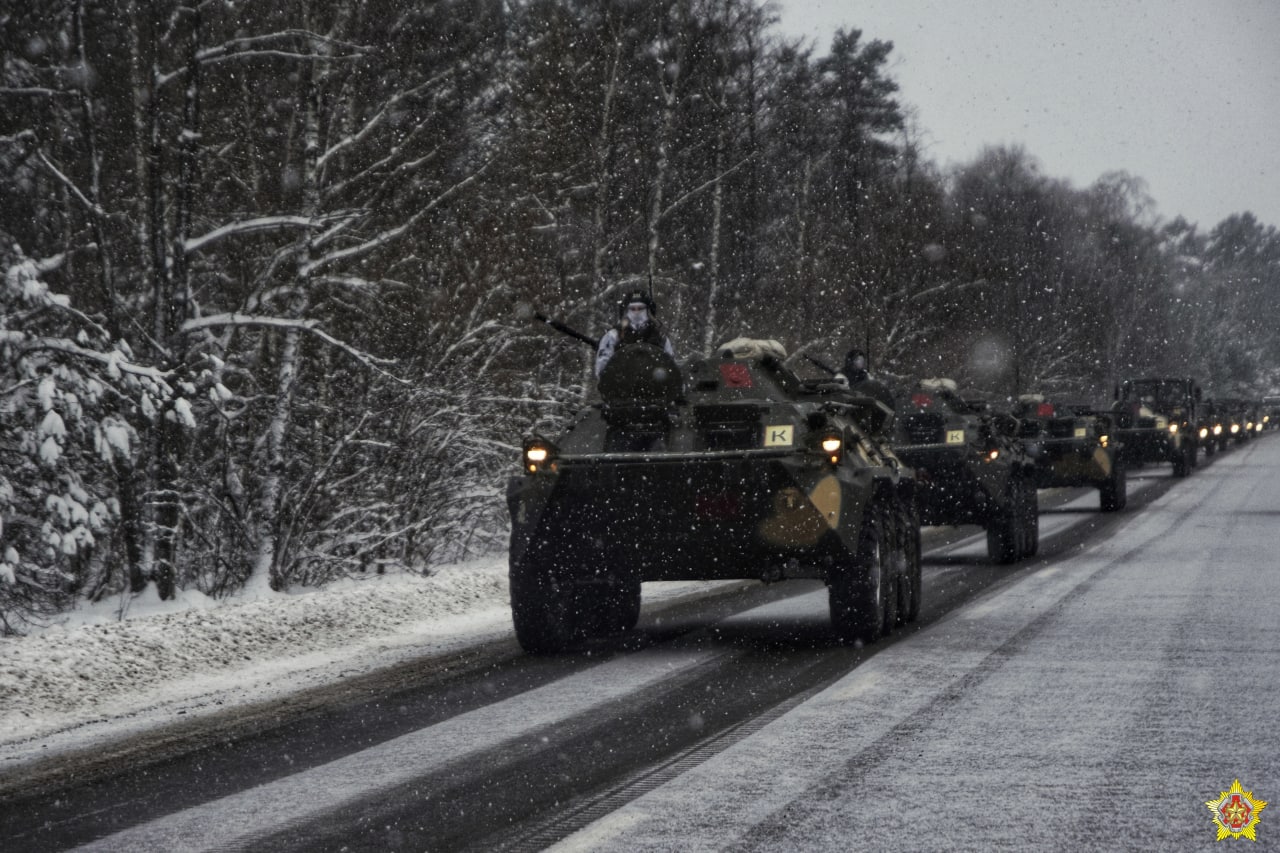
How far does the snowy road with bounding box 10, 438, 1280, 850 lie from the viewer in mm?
5500

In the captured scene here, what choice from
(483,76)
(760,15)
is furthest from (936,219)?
(483,76)

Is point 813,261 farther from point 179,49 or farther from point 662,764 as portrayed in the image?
point 662,764

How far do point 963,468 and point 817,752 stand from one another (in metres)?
10.3

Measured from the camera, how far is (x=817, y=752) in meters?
6.76

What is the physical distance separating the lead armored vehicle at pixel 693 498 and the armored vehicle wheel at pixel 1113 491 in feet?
50.2

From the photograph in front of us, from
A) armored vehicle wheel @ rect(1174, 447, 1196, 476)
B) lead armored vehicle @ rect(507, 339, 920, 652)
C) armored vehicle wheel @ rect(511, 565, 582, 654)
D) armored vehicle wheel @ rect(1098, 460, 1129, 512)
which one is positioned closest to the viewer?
lead armored vehicle @ rect(507, 339, 920, 652)

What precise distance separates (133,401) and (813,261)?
28.2m

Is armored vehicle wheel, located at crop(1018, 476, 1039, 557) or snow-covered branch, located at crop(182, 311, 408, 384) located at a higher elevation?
snow-covered branch, located at crop(182, 311, 408, 384)

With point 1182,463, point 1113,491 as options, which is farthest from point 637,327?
point 1182,463

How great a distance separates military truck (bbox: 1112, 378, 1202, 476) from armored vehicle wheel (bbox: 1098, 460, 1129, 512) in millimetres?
7966

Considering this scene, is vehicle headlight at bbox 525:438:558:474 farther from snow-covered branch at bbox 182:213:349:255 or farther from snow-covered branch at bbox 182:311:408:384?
snow-covered branch at bbox 182:213:349:255

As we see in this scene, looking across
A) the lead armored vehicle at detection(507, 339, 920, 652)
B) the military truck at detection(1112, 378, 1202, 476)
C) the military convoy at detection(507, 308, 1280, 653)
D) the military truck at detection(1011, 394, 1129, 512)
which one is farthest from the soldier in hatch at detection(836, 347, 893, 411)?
the military truck at detection(1112, 378, 1202, 476)

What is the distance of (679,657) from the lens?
10070 mm

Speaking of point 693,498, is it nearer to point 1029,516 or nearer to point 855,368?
point 855,368
